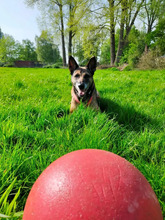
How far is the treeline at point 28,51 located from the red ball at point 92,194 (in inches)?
2239

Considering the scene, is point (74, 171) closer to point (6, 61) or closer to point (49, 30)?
point (49, 30)

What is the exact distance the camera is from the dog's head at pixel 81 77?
3475 mm

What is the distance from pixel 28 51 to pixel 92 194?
79608 millimetres

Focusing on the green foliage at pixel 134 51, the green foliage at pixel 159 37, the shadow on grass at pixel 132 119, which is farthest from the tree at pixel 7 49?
the shadow on grass at pixel 132 119

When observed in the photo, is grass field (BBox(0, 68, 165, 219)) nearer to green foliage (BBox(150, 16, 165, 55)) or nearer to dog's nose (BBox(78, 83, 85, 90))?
dog's nose (BBox(78, 83, 85, 90))

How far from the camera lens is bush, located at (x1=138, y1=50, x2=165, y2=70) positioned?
565 inches

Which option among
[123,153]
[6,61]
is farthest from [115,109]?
[6,61]

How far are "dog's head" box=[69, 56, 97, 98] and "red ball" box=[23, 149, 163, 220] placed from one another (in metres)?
2.55

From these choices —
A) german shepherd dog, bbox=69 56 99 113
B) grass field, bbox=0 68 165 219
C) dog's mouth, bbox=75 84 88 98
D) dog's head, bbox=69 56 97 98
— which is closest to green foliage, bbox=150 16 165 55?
dog's head, bbox=69 56 97 98

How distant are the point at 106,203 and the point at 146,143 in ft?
4.93

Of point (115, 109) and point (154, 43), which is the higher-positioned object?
point (154, 43)

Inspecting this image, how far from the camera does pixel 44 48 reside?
6575 cm

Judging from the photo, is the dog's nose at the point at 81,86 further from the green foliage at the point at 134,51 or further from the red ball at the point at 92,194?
the green foliage at the point at 134,51

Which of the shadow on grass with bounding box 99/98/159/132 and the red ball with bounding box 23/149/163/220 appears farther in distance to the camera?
the shadow on grass with bounding box 99/98/159/132
